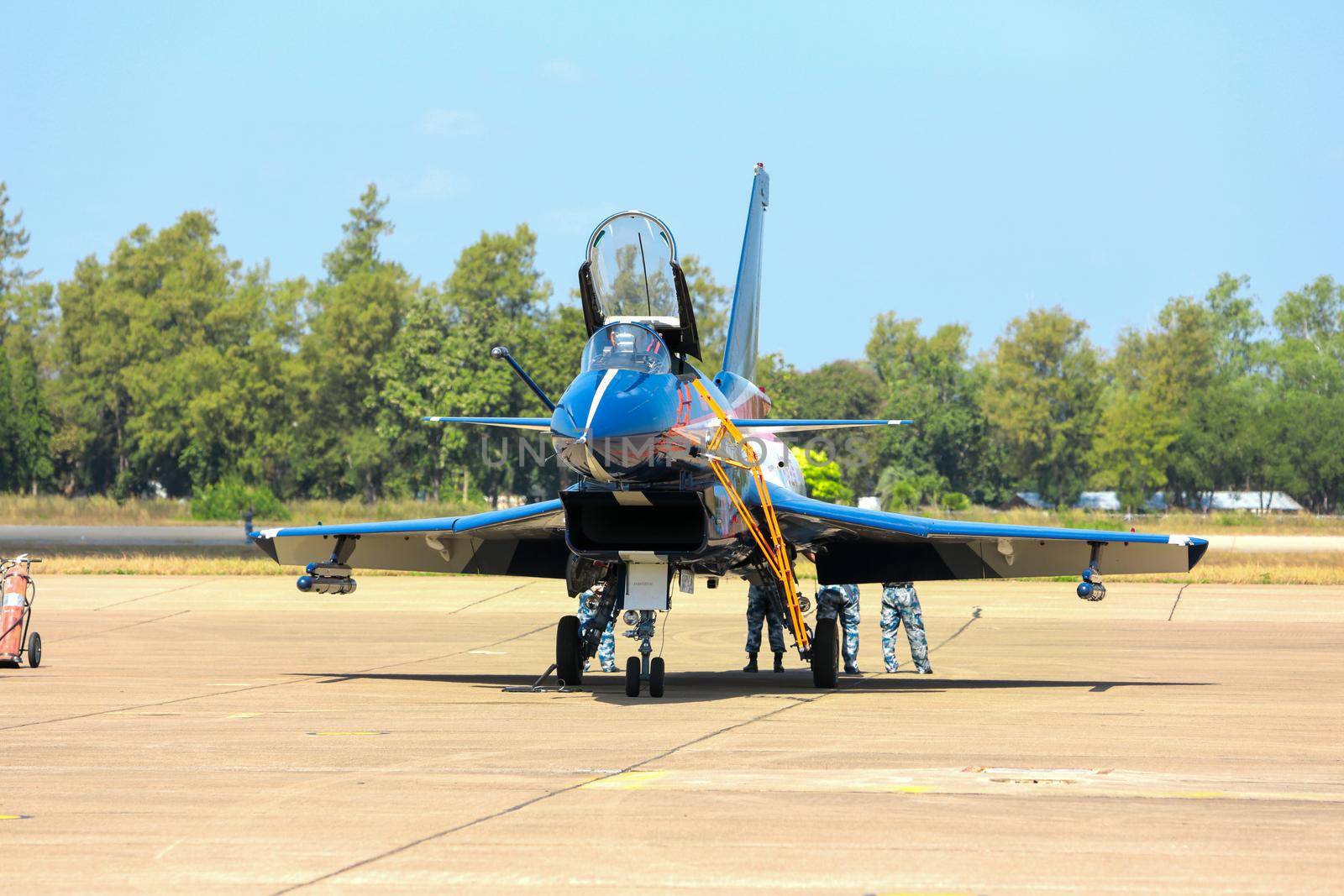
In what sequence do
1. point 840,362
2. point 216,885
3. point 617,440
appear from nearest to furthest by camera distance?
point 216,885, point 617,440, point 840,362

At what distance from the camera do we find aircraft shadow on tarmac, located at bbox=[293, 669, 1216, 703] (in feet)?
50.5

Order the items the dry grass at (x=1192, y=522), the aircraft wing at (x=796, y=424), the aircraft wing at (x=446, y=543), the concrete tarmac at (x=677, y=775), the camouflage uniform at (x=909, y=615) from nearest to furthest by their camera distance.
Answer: the concrete tarmac at (x=677, y=775) → the aircraft wing at (x=796, y=424) → the aircraft wing at (x=446, y=543) → the camouflage uniform at (x=909, y=615) → the dry grass at (x=1192, y=522)

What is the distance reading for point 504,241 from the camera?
85.4 metres

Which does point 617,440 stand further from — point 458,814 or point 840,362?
point 840,362

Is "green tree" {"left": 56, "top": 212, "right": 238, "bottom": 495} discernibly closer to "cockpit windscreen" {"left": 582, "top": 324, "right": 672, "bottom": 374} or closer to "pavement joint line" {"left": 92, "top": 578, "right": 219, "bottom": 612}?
Result: "pavement joint line" {"left": 92, "top": 578, "right": 219, "bottom": 612}

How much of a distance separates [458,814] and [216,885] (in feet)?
5.91

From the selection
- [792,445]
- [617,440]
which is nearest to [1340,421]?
[792,445]

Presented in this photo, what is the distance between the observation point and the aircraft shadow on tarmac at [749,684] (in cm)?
1539

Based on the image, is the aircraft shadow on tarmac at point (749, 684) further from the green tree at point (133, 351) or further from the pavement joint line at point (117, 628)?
the green tree at point (133, 351)

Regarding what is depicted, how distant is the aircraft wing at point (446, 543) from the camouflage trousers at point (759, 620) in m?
2.43

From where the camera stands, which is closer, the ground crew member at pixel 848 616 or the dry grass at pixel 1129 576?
the ground crew member at pixel 848 616

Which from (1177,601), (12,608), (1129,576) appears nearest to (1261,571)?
(1129,576)

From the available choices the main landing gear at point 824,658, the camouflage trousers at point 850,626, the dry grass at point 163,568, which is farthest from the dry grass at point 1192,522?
the main landing gear at point 824,658

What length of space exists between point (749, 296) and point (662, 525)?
6.35 meters
